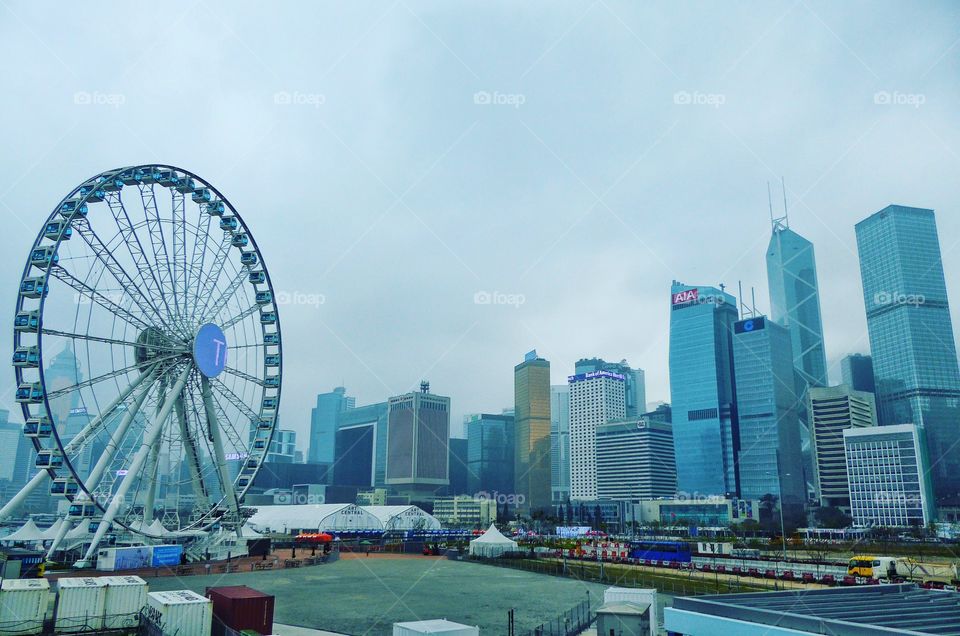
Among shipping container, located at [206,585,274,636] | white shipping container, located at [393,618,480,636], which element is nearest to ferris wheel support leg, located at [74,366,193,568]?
shipping container, located at [206,585,274,636]

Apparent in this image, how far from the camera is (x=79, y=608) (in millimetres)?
29016

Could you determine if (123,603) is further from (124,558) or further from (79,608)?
(124,558)

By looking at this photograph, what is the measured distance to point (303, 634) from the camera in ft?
106

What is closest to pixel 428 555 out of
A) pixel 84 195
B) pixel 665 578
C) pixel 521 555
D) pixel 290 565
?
pixel 521 555

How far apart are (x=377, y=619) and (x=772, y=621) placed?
24948 mm

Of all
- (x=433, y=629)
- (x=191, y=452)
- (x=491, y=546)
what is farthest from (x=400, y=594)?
(x=491, y=546)

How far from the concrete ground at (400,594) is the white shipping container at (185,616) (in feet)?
20.7

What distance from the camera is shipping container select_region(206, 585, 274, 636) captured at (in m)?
27.8

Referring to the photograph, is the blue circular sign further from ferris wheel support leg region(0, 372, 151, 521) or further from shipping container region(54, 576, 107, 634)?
shipping container region(54, 576, 107, 634)

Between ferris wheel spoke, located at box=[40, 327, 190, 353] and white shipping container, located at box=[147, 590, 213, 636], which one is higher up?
ferris wheel spoke, located at box=[40, 327, 190, 353]

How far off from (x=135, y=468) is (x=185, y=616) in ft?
108

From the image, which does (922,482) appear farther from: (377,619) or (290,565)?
(377,619)

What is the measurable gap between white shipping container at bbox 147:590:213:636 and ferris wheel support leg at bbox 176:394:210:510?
37.9 metres

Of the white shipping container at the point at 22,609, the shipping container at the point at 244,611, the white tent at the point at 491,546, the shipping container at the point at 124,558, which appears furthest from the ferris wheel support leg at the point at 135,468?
the white tent at the point at 491,546
